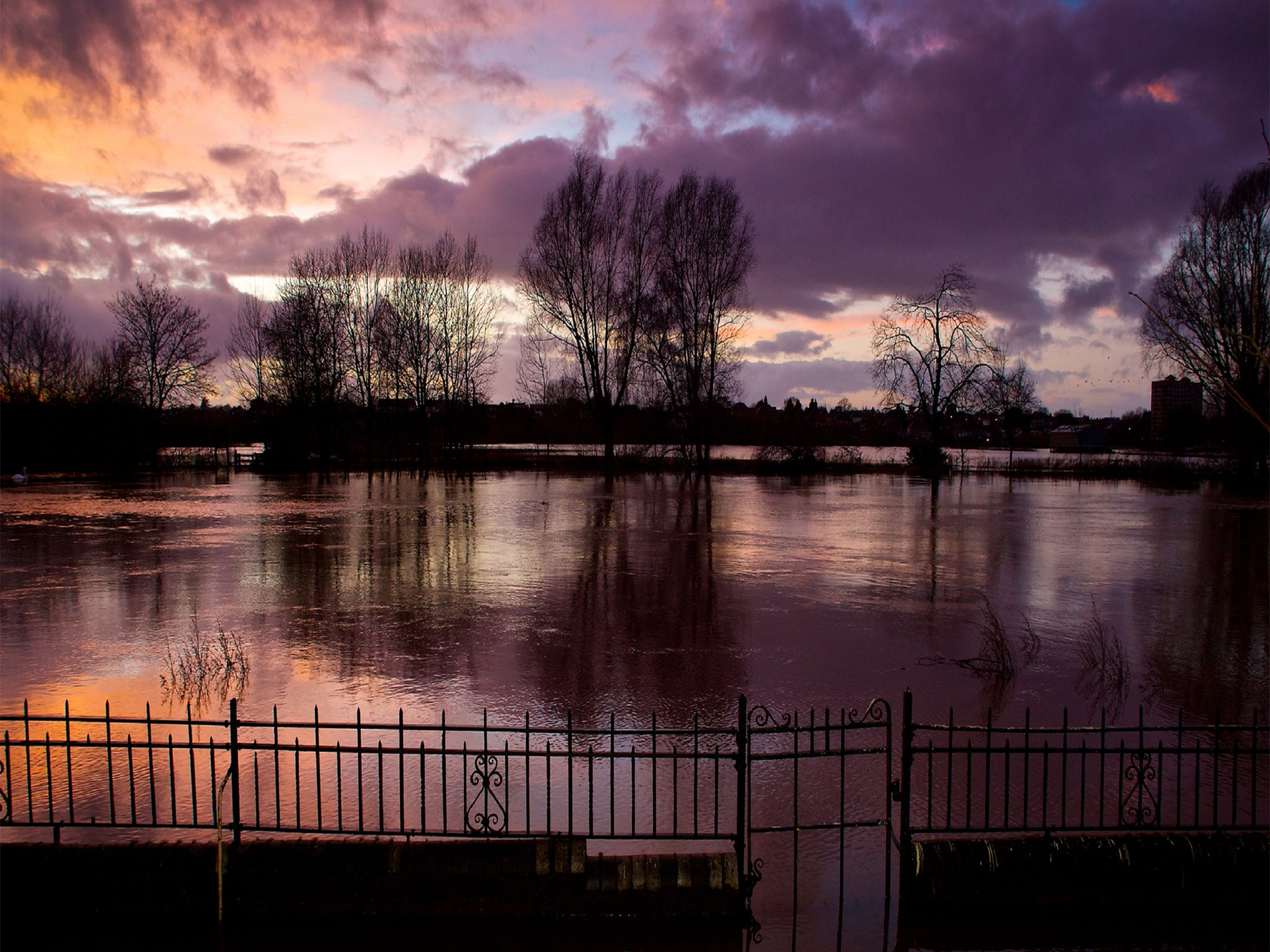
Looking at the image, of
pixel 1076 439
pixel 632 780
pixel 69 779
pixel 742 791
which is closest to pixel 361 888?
pixel 632 780

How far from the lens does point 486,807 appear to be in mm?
4875

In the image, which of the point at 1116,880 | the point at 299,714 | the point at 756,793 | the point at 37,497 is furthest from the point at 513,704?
the point at 37,497

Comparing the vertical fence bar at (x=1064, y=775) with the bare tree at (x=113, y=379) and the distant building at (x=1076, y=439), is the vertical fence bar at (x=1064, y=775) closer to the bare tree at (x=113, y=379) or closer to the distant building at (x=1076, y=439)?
the bare tree at (x=113, y=379)

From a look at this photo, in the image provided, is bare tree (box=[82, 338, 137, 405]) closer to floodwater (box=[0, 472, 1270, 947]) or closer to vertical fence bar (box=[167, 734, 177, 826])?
floodwater (box=[0, 472, 1270, 947])

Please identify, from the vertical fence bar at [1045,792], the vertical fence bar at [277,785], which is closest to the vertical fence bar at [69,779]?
the vertical fence bar at [277,785]

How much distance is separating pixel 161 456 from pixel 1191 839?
58.5 m

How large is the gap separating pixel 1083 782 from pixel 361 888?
483cm

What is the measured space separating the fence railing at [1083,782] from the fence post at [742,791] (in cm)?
104

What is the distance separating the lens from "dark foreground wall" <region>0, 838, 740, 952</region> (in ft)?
16.1

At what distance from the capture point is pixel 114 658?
9.61 metres

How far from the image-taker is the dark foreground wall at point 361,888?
4.91 metres

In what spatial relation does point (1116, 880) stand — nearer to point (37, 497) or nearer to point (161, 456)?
point (37, 497)

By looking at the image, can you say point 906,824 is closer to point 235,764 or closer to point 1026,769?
point 1026,769

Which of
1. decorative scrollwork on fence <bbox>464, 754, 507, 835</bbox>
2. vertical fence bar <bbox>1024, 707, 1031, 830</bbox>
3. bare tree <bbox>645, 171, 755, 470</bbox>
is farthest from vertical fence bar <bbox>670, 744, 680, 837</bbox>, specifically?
bare tree <bbox>645, 171, 755, 470</bbox>
